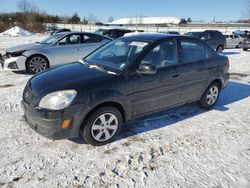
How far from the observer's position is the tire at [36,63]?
330 inches

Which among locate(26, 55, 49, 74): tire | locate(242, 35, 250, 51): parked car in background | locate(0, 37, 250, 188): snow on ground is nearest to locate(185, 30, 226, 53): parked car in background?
locate(242, 35, 250, 51): parked car in background

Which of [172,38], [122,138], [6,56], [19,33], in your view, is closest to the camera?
[122,138]

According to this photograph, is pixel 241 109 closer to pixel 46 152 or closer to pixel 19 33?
pixel 46 152

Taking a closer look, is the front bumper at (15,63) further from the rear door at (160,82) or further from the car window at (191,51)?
the car window at (191,51)

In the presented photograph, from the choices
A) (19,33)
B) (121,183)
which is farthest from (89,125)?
(19,33)

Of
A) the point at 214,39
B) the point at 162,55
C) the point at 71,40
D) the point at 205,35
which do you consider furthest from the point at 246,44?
the point at 162,55

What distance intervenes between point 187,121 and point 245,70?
6.12 meters

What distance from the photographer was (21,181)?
10.0 feet

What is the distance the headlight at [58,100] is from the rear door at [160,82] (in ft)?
3.41

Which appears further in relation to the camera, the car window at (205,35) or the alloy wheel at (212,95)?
the car window at (205,35)

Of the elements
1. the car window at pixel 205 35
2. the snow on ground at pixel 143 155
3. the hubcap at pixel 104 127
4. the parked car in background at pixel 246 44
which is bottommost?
the snow on ground at pixel 143 155

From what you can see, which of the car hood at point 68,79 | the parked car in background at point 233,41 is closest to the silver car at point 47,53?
the car hood at point 68,79

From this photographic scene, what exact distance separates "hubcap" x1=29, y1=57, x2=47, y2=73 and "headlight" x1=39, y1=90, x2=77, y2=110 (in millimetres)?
5355

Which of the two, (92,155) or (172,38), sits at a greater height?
(172,38)
